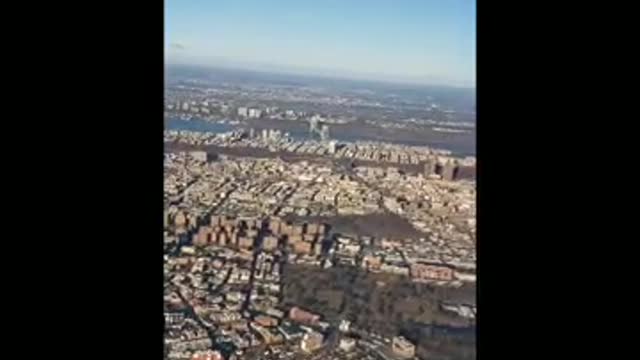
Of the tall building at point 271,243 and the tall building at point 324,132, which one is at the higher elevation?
the tall building at point 324,132

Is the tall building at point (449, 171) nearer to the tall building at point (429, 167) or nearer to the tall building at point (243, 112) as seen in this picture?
the tall building at point (429, 167)

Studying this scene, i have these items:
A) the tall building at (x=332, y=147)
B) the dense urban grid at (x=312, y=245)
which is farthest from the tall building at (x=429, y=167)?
the tall building at (x=332, y=147)

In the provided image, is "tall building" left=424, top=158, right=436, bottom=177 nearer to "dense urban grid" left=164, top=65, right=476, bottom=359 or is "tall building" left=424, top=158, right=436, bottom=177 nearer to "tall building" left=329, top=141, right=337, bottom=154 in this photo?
"dense urban grid" left=164, top=65, right=476, bottom=359

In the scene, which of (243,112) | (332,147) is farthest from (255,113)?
(332,147)

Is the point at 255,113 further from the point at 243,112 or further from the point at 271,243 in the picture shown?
the point at 271,243

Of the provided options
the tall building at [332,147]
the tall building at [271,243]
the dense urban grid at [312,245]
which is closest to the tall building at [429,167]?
the dense urban grid at [312,245]

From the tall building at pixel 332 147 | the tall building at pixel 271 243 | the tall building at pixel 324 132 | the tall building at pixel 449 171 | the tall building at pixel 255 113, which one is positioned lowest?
the tall building at pixel 271 243

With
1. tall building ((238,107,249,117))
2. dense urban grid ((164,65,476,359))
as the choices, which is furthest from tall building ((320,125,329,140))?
tall building ((238,107,249,117))
